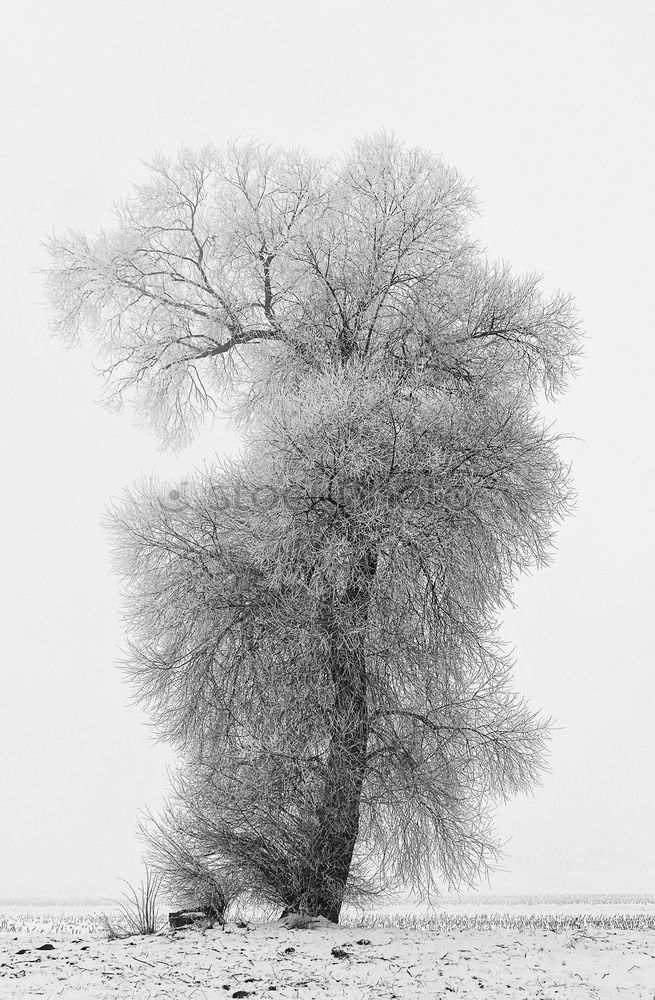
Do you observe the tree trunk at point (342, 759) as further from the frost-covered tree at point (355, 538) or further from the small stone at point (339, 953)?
the small stone at point (339, 953)

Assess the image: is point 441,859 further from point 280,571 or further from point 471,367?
point 471,367

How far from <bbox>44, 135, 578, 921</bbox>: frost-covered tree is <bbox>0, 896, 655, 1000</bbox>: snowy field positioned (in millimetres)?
1123

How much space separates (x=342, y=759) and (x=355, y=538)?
2.29 meters

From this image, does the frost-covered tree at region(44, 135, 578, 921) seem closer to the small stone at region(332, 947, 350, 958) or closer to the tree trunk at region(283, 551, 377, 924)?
the tree trunk at region(283, 551, 377, 924)

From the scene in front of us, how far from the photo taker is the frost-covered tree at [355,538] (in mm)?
8539

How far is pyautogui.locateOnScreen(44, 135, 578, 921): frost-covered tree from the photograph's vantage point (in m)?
8.54

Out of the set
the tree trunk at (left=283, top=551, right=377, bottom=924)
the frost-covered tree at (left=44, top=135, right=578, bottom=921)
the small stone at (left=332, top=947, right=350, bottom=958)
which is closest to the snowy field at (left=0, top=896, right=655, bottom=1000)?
the small stone at (left=332, top=947, right=350, bottom=958)

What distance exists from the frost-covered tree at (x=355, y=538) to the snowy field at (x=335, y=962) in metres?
1.12

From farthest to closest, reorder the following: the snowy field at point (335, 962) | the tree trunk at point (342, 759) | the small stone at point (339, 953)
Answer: the tree trunk at point (342, 759) < the small stone at point (339, 953) < the snowy field at point (335, 962)

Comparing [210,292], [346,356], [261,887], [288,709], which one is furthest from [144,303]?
[261,887]

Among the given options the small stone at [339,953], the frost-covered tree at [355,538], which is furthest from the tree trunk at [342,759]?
the small stone at [339,953]

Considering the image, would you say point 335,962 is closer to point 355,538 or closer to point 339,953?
point 339,953

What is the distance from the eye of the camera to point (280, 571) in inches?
345

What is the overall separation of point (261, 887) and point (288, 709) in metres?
1.80
